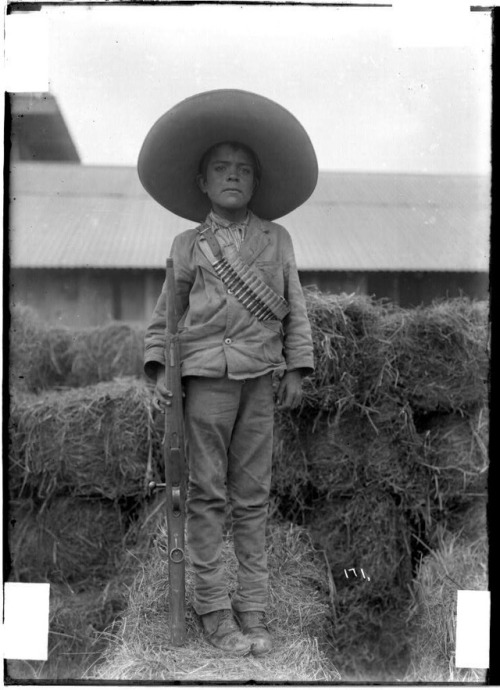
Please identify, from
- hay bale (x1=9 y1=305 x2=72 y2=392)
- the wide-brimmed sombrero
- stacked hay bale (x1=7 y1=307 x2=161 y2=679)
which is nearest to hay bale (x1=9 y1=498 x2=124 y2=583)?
stacked hay bale (x1=7 y1=307 x2=161 y2=679)

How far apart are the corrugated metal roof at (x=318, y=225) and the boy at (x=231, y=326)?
7.04ft

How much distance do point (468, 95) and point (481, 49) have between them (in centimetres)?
32

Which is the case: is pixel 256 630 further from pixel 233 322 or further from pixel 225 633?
pixel 233 322

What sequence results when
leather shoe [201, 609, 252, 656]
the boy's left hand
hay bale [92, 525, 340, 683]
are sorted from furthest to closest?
1. the boy's left hand
2. leather shoe [201, 609, 252, 656]
3. hay bale [92, 525, 340, 683]

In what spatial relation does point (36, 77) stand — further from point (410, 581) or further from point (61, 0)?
point (410, 581)

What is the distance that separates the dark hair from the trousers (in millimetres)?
929

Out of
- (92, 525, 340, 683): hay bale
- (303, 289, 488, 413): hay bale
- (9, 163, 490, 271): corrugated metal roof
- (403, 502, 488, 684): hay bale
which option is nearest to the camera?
(92, 525, 340, 683): hay bale

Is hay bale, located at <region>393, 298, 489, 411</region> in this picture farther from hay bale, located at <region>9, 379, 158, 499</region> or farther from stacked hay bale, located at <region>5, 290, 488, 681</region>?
hay bale, located at <region>9, 379, 158, 499</region>

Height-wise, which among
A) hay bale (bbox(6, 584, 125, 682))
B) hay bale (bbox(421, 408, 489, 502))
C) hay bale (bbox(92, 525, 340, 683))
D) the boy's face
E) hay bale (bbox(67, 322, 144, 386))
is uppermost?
the boy's face

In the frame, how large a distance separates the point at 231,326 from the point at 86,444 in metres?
1.80

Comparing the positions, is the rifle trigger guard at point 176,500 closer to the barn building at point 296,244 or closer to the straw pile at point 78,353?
the straw pile at point 78,353

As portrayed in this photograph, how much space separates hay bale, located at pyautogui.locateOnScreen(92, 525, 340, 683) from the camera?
280cm

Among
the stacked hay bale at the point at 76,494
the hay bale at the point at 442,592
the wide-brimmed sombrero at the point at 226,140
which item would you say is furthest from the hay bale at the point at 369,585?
the wide-brimmed sombrero at the point at 226,140

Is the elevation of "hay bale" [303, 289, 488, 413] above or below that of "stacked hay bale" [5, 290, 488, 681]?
above
